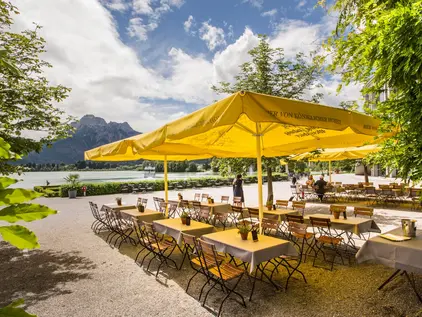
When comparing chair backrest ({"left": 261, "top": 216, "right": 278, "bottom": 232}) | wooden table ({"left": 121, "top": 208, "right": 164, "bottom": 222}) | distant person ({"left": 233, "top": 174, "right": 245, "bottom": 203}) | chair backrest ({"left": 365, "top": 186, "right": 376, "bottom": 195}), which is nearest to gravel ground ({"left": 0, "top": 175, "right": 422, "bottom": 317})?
chair backrest ({"left": 261, "top": 216, "right": 278, "bottom": 232})

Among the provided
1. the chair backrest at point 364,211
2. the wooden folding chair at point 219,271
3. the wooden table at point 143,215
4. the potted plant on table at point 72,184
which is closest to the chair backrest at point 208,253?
the wooden folding chair at point 219,271

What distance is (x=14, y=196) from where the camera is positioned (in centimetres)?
75

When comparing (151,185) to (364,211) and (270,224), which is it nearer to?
(364,211)

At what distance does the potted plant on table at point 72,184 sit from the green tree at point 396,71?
2249 centimetres

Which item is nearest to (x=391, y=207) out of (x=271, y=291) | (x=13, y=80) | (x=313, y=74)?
(x=313, y=74)

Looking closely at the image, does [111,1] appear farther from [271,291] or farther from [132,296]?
[271,291]

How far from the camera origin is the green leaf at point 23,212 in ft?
2.34

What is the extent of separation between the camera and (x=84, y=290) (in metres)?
5.00

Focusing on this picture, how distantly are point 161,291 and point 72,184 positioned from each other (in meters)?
20.6

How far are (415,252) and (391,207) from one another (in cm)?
1095

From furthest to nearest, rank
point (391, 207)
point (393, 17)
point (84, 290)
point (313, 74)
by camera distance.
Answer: point (391, 207)
point (313, 74)
point (84, 290)
point (393, 17)

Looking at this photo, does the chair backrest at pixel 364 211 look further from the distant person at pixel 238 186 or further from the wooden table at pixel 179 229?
the distant person at pixel 238 186

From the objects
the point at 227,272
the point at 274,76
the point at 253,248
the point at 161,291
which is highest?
the point at 274,76

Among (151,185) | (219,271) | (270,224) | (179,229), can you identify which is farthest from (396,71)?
(151,185)
